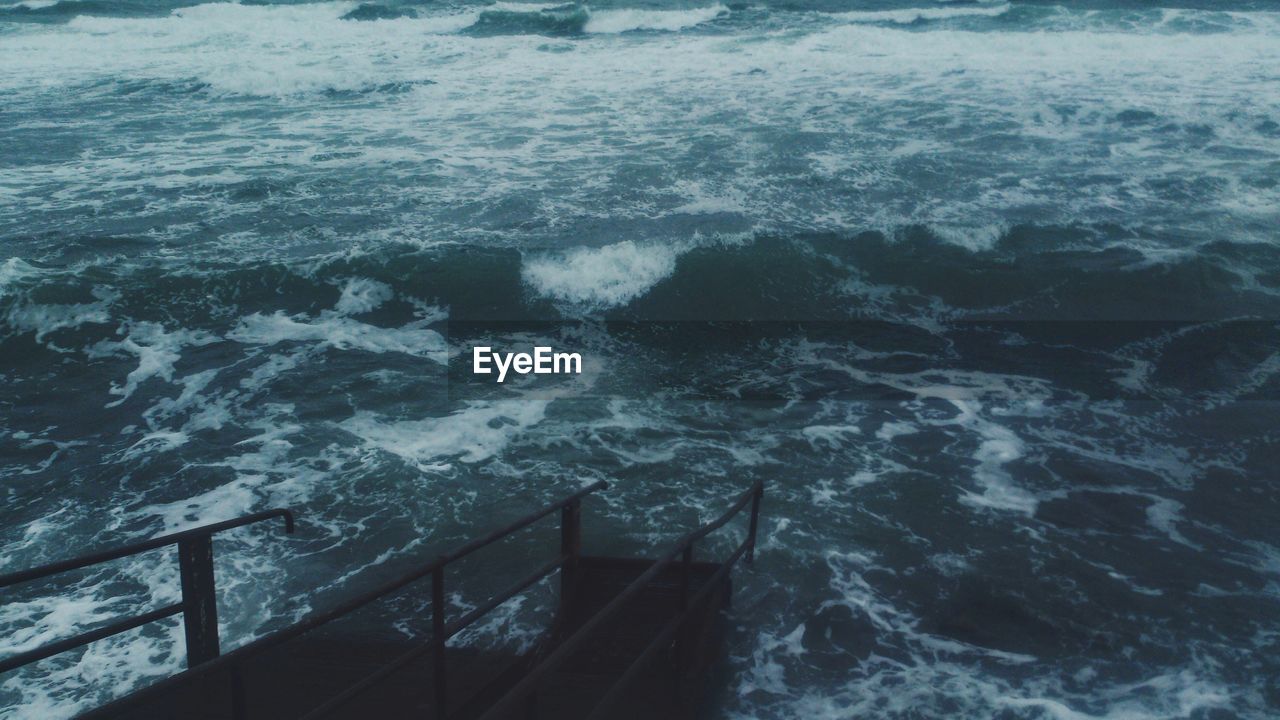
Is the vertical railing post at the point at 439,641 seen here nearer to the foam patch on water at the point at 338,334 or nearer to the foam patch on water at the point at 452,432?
the foam patch on water at the point at 452,432

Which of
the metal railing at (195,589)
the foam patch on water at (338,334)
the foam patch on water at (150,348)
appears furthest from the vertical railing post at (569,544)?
the foam patch on water at (150,348)

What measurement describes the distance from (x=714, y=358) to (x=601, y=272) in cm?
305

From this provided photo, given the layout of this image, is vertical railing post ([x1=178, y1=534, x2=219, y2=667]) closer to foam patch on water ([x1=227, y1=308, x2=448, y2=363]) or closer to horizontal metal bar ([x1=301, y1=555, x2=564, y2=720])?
horizontal metal bar ([x1=301, y1=555, x2=564, y2=720])

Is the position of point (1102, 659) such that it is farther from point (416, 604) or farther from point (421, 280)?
point (421, 280)

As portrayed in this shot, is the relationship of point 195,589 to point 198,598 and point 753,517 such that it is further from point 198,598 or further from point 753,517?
point 753,517

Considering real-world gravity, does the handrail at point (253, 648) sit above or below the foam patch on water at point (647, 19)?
below

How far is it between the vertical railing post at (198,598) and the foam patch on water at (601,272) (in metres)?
9.17

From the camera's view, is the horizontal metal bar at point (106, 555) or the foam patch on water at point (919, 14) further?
the foam patch on water at point (919, 14)

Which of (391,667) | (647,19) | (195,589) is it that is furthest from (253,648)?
(647,19)

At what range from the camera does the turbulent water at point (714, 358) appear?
705 centimetres

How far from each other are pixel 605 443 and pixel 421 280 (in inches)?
231

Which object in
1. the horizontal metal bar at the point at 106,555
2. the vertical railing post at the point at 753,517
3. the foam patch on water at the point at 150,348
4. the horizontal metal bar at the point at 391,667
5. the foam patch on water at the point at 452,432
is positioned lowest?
the foam patch on water at the point at 452,432

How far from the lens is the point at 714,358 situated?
40.2 ft

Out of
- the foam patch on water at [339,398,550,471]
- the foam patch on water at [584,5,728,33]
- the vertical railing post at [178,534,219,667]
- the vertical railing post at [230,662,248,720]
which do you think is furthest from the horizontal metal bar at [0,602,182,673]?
the foam patch on water at [584,5,728,33]
